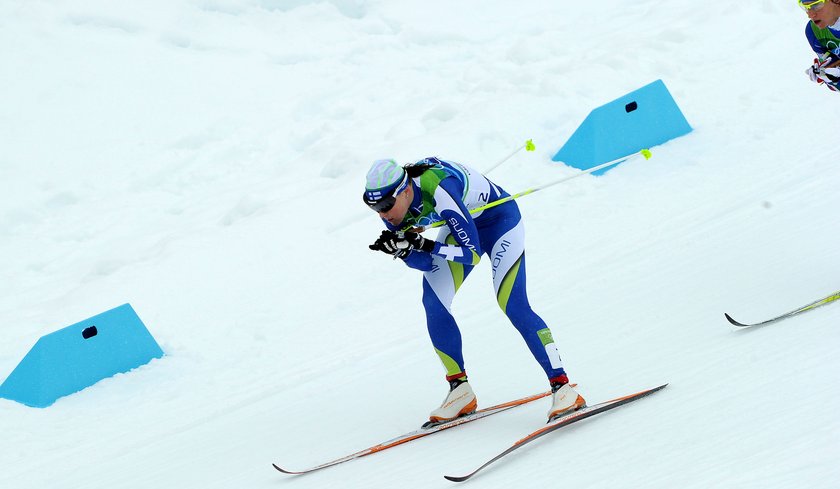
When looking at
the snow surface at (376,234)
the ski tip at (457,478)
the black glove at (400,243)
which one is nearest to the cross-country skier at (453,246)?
the black glove at (400,243)

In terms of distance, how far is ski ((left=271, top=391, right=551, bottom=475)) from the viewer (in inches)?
191

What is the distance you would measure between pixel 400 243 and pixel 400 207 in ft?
0.75

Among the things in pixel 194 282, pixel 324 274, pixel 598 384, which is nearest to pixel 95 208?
pixel 194 282

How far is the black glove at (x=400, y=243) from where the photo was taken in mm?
4441

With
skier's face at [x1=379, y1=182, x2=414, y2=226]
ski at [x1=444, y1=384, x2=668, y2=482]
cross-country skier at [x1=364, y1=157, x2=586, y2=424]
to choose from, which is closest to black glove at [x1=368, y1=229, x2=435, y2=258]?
cross-country skier at [x1=364, y1=157, x2=586, y2=424]

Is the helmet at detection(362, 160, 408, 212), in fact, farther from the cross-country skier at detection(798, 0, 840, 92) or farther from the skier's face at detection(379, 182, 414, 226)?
the cross-country skier at detection(798, 0, 840, 92)

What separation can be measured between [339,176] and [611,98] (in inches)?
145

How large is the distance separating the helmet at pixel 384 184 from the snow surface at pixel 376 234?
1.40 metres

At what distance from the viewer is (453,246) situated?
4.58 meters

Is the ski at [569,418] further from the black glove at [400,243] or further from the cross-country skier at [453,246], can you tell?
the black glove at [400,243]

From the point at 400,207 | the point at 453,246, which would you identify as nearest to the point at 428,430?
the point at 453,246

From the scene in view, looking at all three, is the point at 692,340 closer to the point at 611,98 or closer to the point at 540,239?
the point at 540,239

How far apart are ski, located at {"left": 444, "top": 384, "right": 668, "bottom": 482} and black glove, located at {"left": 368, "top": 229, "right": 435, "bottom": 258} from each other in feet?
3.67

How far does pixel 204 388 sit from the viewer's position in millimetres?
6996
